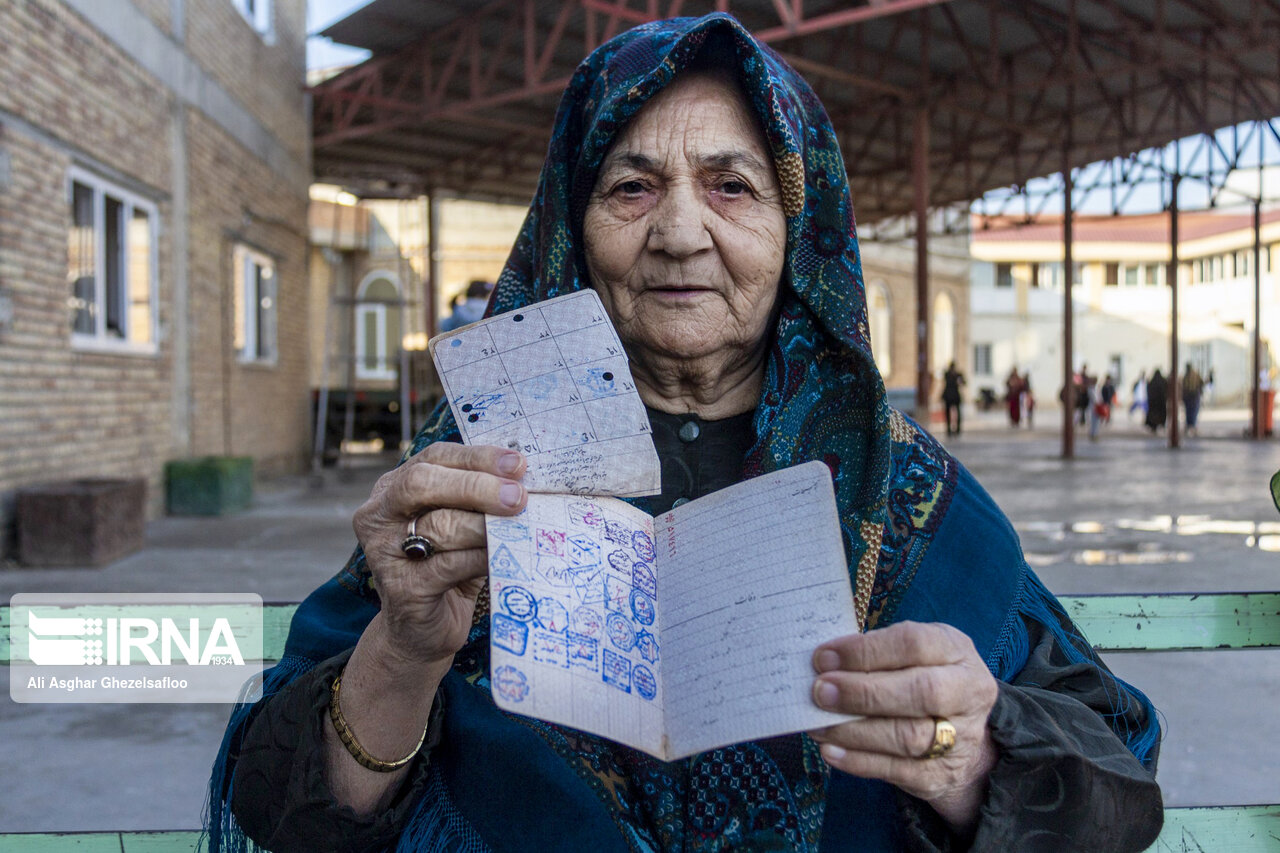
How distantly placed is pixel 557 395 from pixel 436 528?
210mm

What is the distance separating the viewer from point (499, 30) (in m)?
12.8

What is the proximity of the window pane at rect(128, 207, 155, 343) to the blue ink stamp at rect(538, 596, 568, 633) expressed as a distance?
8.25 meters

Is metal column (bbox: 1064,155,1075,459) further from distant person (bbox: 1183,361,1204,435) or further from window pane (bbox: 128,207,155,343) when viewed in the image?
window pane (bbox: 128,207,155,343)

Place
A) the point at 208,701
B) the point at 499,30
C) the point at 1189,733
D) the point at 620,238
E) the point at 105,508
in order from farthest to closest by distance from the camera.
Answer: the point at 499,30 < the point at 105,508 < the point at 208,701 < the point at 1189,733 < the point at 620,238

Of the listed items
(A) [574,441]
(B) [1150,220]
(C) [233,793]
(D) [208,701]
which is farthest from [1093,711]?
(B) [1150,220]

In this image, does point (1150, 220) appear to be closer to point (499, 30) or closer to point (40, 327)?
point (499, 30)

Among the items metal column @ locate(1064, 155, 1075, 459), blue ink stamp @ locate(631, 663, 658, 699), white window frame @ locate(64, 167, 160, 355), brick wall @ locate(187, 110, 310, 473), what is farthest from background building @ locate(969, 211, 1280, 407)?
blue ink stamp @ locate(631, 663, 658, 699)

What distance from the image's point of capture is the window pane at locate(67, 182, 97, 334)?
7.30 metres

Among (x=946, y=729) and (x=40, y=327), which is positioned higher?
(x=40, y=327)

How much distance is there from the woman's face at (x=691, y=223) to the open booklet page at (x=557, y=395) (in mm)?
287

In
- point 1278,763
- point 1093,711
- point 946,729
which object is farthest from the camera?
point 1278,763

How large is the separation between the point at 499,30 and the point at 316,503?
6.72m

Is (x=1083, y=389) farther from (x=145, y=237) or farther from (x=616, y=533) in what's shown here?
(x=616, y=533)

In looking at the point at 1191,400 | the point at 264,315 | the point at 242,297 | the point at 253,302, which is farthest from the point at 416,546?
the point at 1191,400
